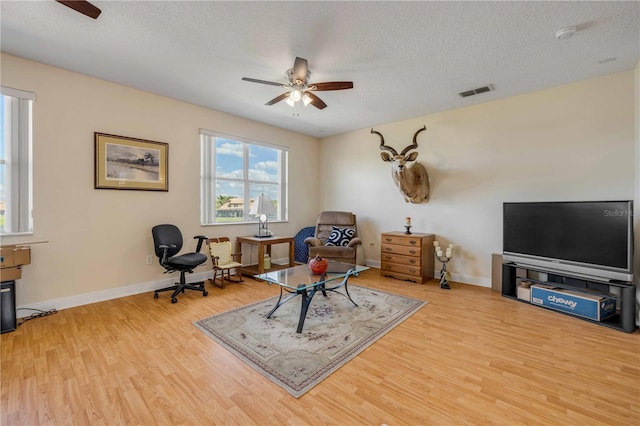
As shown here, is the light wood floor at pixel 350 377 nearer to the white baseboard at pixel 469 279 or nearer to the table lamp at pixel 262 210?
the white baseboard at pixel 469 279

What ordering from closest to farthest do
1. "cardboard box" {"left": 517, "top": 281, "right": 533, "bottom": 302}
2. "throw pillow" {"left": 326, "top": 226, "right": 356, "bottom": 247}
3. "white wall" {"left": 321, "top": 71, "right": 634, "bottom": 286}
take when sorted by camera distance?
1. "white wall" {"left": 321, "top": 71, "right": 634, "bottom": 286}
2. "cardboard box" {"left": 517, "top": 281, "right": 533, "bottom": 302}
3. "throw pillow" {"left": 326, "top": 226, "right": 356, "bottom": 247}

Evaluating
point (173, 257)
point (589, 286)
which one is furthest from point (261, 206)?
point (589, 286)

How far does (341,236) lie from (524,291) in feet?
9.05

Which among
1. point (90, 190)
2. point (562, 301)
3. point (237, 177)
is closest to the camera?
point (562, 301)

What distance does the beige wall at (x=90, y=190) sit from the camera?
302cm

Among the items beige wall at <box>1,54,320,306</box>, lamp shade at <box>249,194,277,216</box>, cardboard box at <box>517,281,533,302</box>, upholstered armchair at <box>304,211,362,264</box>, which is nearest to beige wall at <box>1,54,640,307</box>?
beige wall at <box>1,54,320,306</box>

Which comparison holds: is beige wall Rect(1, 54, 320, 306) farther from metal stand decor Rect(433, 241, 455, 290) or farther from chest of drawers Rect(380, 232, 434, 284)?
metal stand decor Rect(433, 241, 455, 290)

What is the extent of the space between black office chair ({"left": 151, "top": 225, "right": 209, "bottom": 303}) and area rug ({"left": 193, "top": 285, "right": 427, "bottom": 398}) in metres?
0.90

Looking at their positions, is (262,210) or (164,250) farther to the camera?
(262,210)

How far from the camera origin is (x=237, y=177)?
16.1ft

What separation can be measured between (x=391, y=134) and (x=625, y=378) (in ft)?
13.9

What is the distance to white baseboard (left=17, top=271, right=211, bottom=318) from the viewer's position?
2.98 m

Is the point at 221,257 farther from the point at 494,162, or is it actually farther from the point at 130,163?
the point at 494,162

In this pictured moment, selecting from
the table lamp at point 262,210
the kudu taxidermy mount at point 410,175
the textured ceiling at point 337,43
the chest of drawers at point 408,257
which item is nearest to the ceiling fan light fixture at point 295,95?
the textured ceiling at point 337,43
